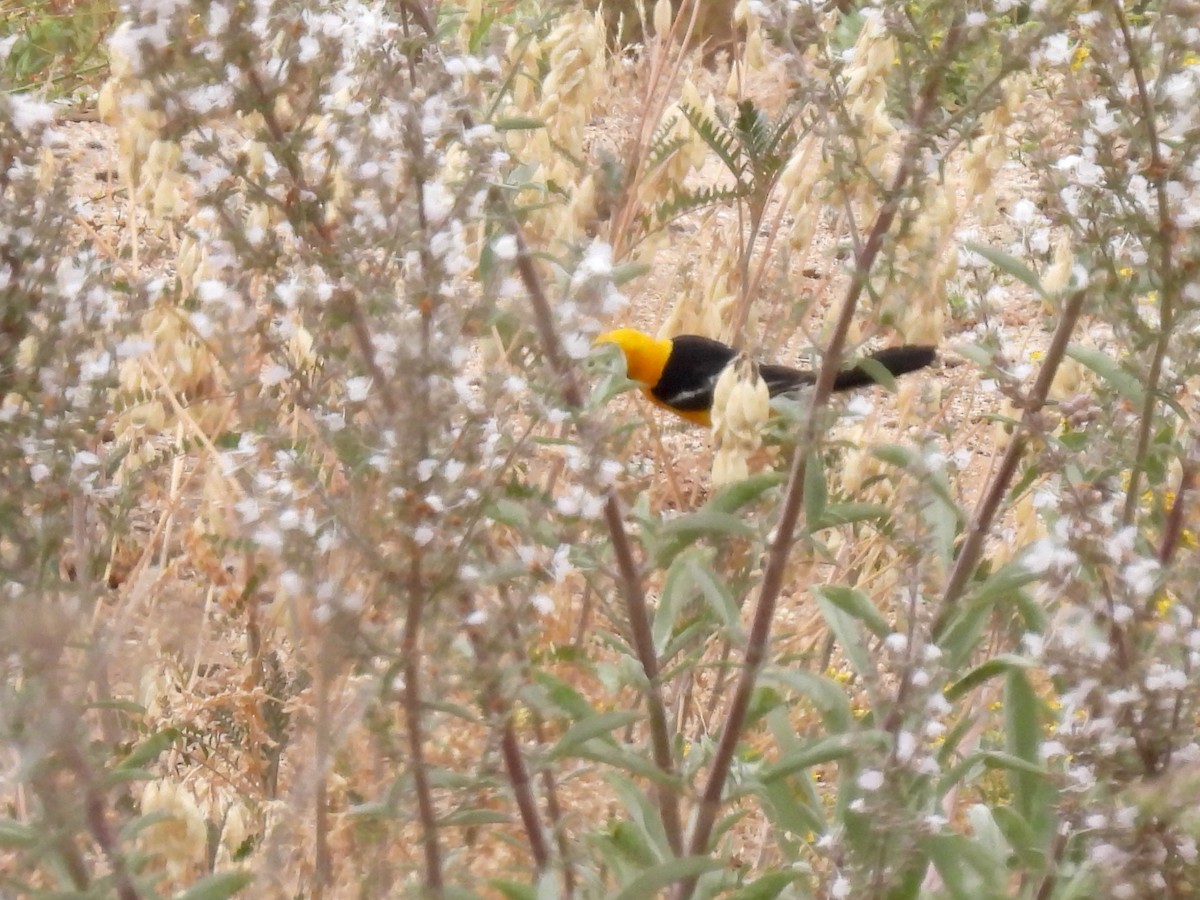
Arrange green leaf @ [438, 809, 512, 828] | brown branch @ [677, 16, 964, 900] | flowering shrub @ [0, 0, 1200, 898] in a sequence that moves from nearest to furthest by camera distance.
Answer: flowering shrub @ [0, 0, 1200, 898], brown branch @ [677, 16, 964, 900], green leaf @ [438, 809, 512, 828]

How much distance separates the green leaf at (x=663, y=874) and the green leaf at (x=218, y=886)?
1.06ft

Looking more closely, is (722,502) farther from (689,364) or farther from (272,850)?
(689,364)

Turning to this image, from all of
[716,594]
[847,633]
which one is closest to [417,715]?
[716,594]

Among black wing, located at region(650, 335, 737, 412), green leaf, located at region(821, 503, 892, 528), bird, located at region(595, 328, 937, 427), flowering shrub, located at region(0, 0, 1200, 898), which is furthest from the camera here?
black wing, located at region(650, 335, 737, 412)

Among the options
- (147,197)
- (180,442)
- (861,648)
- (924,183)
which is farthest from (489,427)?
(147,197)

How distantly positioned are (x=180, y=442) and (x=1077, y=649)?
4.15ft

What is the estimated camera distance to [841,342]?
1112 mm

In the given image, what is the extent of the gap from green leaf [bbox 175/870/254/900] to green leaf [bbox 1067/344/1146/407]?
0.86 meters

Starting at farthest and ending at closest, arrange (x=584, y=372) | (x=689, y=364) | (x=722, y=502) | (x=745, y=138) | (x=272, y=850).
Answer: (x=689, y=364) → (x=745, y=138) → (x=722, y=502) → (x=584, y=372) → (x=272, y=850)

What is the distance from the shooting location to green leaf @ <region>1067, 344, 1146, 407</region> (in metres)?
1.21

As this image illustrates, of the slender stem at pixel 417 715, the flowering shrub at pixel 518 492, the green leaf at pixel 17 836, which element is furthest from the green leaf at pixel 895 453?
the green leaf at pixel 17 836

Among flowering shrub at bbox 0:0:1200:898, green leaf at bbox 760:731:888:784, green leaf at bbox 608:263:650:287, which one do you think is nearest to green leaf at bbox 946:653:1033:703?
flowering shrub at bbox 0:0:1200:898

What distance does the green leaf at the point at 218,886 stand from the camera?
117 cm

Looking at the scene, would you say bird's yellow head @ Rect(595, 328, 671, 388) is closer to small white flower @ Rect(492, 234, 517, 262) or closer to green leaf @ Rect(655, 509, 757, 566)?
green leaf @ Rect(655, 509, 757, 566)
